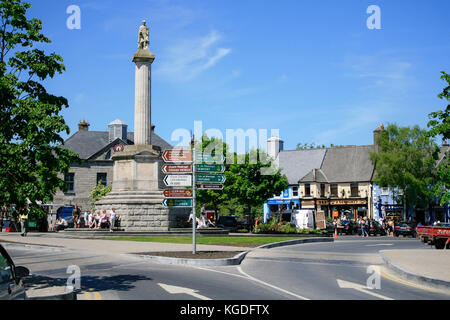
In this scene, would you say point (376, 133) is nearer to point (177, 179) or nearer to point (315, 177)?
point (315, 177)

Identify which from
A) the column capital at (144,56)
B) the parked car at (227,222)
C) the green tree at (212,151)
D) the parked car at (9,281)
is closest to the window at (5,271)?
the parked car at (9,281)

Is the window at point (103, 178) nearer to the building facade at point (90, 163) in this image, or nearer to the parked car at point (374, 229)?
the building facade at point (90, 163)

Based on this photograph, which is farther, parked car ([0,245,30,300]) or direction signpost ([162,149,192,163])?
direction signpost ([162,149,192,163])

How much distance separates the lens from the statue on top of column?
34.1m

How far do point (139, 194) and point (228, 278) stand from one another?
20035mm

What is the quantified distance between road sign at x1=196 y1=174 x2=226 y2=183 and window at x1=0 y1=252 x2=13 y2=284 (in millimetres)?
13335

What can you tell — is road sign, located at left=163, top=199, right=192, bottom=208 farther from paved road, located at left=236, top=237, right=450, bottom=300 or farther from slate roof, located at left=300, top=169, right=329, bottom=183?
slate roof, located at left=300, top=169, right=329, bottom=183

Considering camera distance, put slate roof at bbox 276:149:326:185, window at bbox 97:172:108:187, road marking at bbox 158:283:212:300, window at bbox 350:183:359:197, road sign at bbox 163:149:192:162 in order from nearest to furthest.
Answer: road marking at bbox 158:283:212:300
road sign at bbox 163:149:192:162
window at bbox 97:172:108:187
window at bbox 350:183:359:197
slate roof at bbox 276:149:326:185

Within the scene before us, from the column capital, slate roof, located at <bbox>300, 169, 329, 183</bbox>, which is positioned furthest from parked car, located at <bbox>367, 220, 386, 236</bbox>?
the column capital

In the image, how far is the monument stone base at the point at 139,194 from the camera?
3266 centimetres

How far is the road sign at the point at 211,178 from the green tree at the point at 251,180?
31338 mm

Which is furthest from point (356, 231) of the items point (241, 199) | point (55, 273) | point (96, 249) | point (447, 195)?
point (55, 273)
